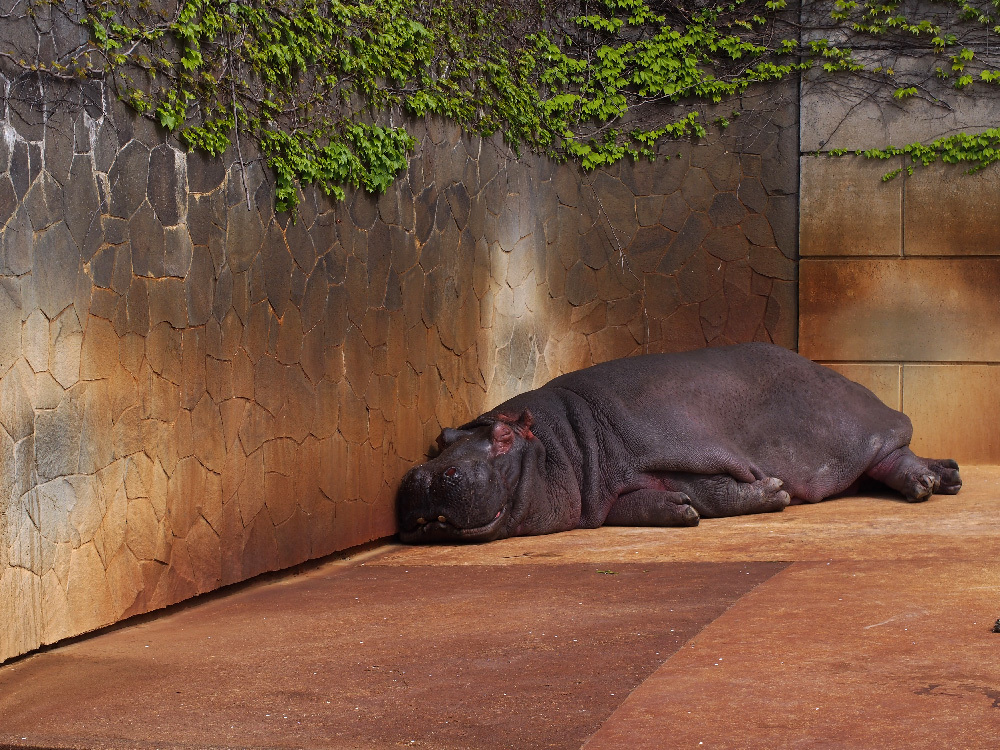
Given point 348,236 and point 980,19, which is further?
point 980,19

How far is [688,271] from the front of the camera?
8.95m

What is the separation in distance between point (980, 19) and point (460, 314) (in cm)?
426

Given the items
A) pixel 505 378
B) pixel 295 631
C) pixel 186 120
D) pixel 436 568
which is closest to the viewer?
pixel 295 631

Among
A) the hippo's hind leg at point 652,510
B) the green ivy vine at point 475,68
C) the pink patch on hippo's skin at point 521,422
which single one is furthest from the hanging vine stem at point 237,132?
the hippo's hind leg at point 652,510

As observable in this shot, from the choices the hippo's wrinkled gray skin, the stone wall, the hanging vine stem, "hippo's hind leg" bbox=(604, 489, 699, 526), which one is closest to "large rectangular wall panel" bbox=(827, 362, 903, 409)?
the stone wall

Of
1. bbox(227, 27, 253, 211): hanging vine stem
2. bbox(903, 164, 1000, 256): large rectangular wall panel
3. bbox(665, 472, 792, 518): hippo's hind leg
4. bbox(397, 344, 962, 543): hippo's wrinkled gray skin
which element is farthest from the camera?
bbox(903, 164, 1000, 256): large rectangular wall panel

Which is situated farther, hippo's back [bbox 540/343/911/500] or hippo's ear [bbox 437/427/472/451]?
hippo's back [bbox 540/343/911/500]

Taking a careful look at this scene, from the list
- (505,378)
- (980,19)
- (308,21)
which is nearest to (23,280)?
(308,21)

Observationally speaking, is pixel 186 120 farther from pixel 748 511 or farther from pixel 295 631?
pixel 748 511

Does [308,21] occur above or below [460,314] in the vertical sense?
above

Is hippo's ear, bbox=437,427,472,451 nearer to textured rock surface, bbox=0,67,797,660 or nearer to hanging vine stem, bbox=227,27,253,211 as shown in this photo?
textured rock surface, bbox=0,67,797,660

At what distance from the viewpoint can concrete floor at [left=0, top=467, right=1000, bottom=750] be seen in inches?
121

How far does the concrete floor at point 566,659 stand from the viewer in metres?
3.08

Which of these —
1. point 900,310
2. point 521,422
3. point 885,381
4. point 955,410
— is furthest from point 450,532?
point 955,410
